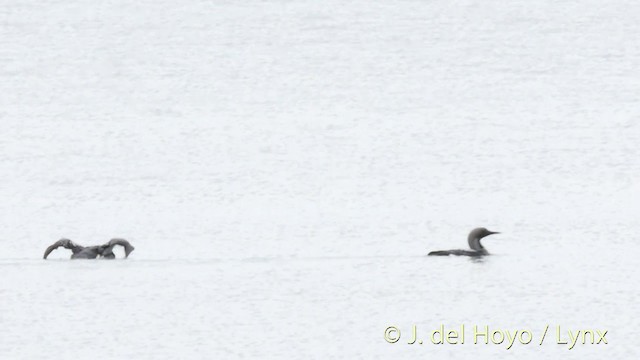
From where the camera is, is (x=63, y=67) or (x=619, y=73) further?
(x=63, y=67)

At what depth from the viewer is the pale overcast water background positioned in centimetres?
1895

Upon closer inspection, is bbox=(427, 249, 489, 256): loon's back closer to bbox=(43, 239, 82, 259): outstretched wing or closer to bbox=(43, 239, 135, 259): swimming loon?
bbox=(43, 239, 135, 259): swimming loon

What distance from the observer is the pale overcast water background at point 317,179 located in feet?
62.2

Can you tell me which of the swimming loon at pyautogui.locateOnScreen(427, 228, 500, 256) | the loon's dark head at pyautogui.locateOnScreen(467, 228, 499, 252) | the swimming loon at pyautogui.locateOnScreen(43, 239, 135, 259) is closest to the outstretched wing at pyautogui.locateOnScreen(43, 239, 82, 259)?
the swimming loon at pyautogui.locateOnScreen(43, 239, 135, 259)

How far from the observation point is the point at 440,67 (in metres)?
48.4

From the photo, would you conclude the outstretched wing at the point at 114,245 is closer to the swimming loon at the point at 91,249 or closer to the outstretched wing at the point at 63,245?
the swimming loon at the point at 91,249

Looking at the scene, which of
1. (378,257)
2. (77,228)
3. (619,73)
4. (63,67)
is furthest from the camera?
(63,67)

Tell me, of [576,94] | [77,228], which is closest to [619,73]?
[576,94]

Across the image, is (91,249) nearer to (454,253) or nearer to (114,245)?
(114,245)

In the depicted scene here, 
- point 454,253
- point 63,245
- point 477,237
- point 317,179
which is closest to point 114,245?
point 63,245

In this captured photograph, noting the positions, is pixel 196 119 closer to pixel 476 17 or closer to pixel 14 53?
pixel 14 53

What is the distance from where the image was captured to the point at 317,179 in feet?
101

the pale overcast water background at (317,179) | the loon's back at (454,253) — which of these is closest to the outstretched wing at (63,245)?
the pale overcast water background at (317,179)

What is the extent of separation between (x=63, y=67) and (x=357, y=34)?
10719 millimetres
